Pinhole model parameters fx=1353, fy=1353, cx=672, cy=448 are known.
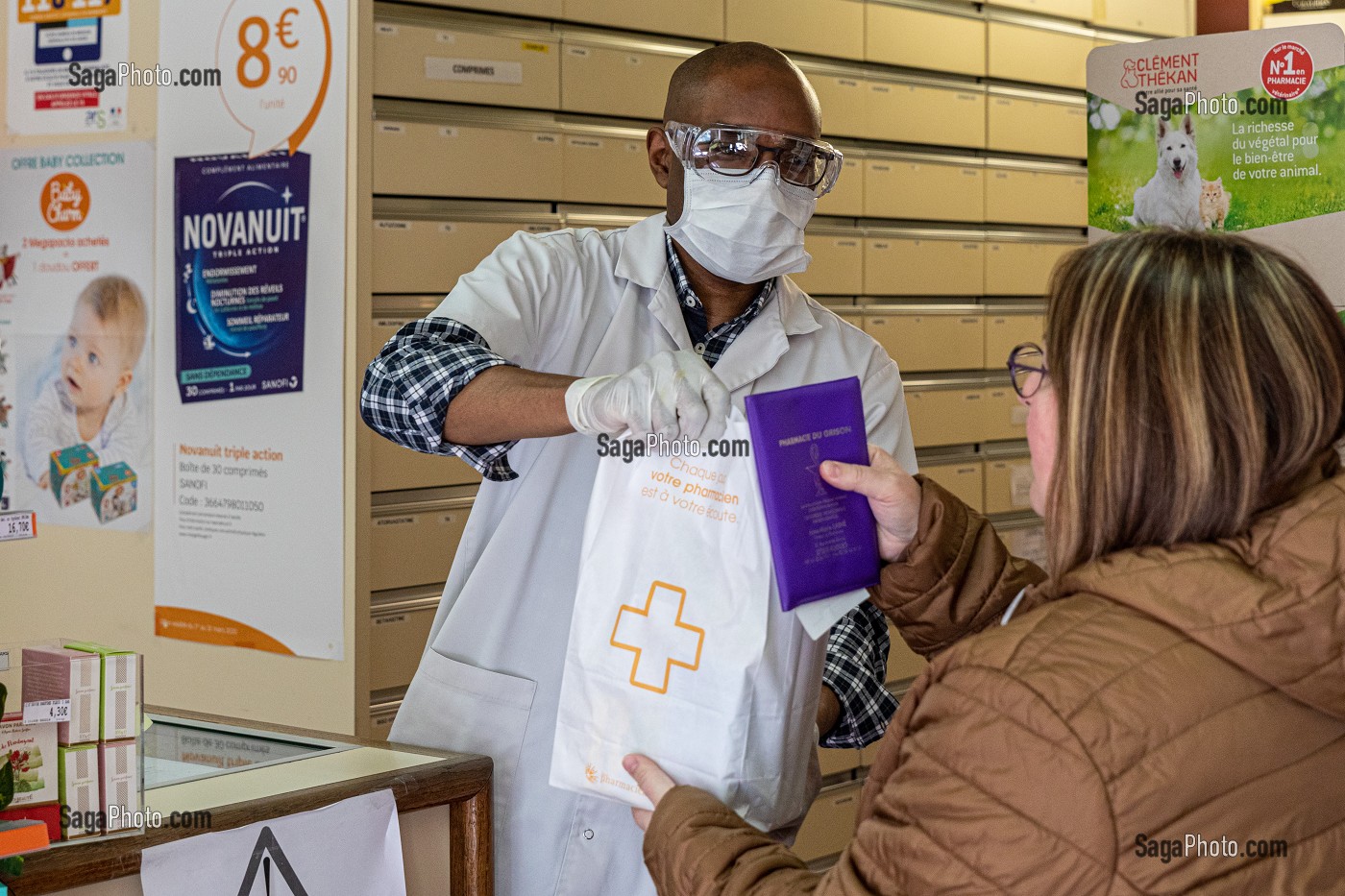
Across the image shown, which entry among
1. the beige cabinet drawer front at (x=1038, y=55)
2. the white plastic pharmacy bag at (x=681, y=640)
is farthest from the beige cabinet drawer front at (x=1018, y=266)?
the white plastic pharmacy bag at (x=681, y=640)

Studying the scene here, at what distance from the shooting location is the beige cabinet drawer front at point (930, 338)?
3.99 metres

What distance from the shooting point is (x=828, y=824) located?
12.5 feet

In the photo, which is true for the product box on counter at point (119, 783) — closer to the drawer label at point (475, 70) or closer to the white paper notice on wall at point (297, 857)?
the white paper notice on wall at point (297, 857)

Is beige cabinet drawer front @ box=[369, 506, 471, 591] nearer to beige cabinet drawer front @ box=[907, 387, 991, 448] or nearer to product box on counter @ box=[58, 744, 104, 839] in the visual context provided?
beige cabinet drawer front @ box=[907, 387, 991, 448]

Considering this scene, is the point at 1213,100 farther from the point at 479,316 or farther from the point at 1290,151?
the point at 479,316

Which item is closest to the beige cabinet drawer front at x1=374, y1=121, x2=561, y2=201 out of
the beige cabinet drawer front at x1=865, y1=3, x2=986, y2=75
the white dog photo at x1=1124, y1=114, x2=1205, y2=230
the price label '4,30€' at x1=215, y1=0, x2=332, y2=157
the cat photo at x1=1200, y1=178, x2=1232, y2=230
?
the price label '4,30€' at x1=215, y1=0, x2=332, y2=157

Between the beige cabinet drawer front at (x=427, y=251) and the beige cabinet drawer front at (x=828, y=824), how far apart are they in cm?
178

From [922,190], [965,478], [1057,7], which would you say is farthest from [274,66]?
[1057,7]

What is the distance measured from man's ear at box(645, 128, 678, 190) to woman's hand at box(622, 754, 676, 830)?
2.84 feet

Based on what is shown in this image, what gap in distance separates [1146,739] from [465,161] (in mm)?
2393

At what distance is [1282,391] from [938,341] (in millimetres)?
3135

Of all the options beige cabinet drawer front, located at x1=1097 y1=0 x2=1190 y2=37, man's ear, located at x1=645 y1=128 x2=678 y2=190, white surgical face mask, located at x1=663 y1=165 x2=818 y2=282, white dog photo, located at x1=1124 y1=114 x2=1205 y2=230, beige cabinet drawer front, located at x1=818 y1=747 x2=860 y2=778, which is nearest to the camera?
white surgical face mask, located at x1=663 y1=165 x2=818 y2=282

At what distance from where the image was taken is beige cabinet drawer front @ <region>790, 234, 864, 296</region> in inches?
149

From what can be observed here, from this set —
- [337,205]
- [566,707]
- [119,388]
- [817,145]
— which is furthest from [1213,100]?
[119,388]
